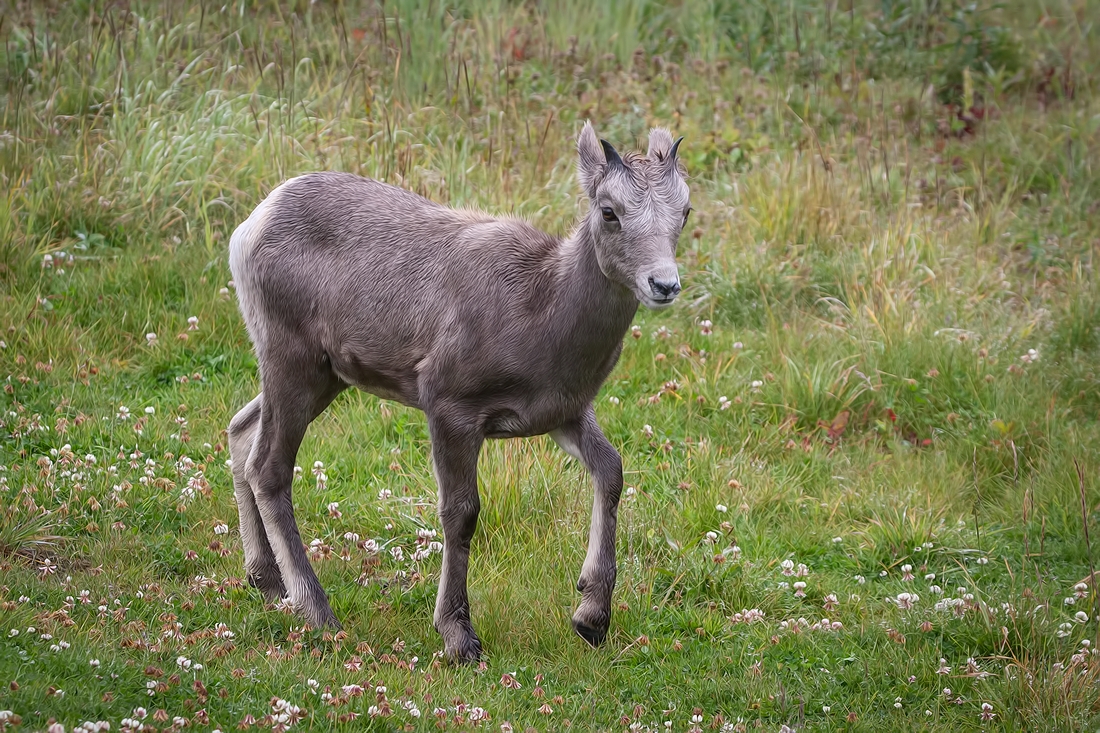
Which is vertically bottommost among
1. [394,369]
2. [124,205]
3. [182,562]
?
[182,562]

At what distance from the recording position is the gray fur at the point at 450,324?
4.88 meters

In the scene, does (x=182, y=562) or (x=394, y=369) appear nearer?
(x=394, y=369)

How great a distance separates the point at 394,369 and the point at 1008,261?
5767mm

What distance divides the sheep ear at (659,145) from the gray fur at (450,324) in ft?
0.03

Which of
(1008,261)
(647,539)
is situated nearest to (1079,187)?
(1008,261)

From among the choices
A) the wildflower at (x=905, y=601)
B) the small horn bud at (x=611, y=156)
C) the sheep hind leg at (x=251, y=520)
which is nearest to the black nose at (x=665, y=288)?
the small horn bud at (x=611, y=156)

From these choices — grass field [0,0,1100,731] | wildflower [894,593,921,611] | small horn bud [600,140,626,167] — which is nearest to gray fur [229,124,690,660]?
small horn bud [600,140,626,167]

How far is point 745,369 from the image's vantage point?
24.7ft

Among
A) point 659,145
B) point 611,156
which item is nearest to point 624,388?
point 659,145

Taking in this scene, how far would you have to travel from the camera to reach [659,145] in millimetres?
5020

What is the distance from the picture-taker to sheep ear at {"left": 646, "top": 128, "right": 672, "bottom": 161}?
4.90 m

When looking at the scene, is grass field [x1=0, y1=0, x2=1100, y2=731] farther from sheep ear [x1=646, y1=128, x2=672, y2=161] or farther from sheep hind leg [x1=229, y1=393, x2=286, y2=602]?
sheep ear [x1=646, y1=128, x2=672, y2=161]

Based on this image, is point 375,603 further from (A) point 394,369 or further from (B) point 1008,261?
(B) point 1008,261

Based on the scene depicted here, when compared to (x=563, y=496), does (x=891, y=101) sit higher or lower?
higher
